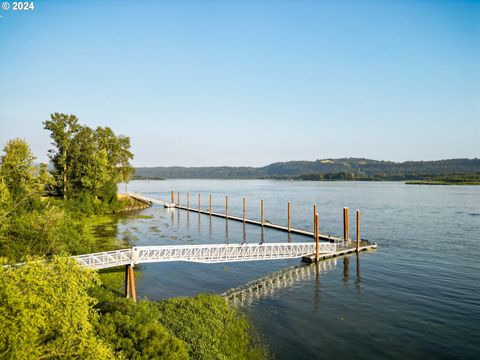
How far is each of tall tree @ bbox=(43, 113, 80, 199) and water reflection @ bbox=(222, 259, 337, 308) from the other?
48187 millimetres

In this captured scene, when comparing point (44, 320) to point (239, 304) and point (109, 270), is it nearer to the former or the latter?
point (239, 304)

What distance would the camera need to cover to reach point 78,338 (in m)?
10.8

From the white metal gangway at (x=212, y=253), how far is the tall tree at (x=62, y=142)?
38.9m

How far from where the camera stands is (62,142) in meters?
62.5

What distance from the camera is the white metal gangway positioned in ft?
80.5

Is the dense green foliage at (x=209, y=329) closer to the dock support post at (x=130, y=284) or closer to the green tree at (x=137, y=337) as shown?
the green tree at (x=137, y=337)

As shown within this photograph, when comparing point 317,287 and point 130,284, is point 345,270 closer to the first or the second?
point 317,287

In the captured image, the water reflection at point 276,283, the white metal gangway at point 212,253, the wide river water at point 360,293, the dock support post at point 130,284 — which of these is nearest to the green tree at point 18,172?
the wide river water at point 360,293

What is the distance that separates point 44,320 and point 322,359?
42.5 feet

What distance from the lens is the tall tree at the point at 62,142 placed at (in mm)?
62125

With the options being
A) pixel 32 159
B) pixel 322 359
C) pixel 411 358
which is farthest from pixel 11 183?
A: pixel 411 358

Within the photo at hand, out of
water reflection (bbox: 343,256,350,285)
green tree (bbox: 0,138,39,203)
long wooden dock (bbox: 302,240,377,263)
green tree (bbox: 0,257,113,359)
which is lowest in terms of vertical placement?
water reflection (bbox: 343,256,350,285)

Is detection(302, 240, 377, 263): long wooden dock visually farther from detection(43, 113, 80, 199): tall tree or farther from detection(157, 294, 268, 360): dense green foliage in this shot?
detection(43, 113, 80, 199): tall tree

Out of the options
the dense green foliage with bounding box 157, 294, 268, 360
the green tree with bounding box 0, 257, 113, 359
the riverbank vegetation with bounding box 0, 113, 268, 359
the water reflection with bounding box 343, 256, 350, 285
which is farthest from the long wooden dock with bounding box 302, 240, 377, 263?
the green tree with bounding box 0, 257, 113, 359
